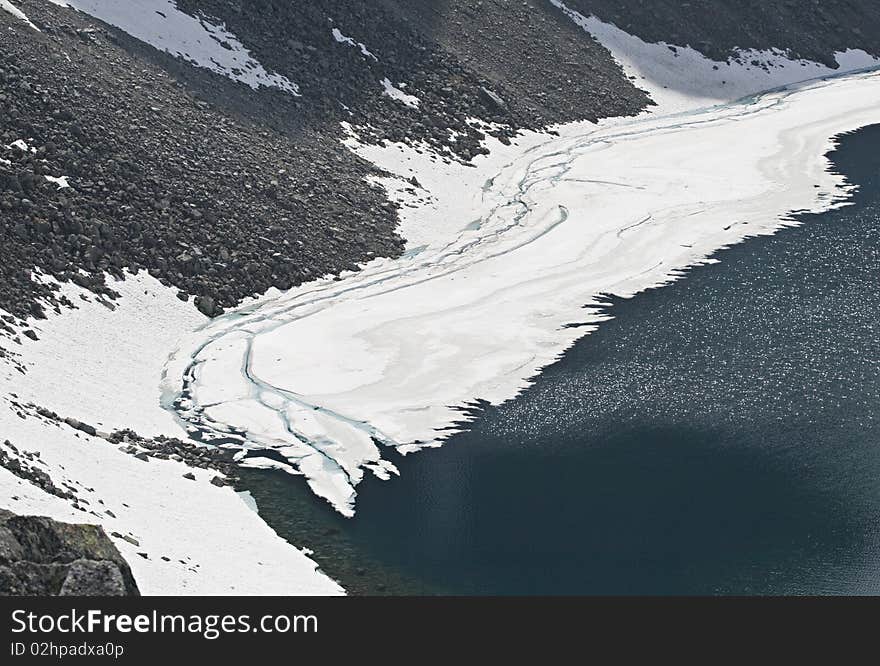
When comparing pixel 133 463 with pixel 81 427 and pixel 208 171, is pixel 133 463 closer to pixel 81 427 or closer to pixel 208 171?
pixel 81 427

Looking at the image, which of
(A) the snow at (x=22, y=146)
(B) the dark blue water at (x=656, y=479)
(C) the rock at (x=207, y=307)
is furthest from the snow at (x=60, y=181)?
(B) the dark blue water at (x=656, y=479)

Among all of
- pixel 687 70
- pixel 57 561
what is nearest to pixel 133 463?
pixel 57 561

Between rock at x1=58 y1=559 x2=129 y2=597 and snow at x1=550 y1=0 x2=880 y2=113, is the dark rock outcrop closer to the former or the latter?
rock at x1=58 y1=559 x2=129 y2=597

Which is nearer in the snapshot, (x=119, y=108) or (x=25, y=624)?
(x=25, y=624)

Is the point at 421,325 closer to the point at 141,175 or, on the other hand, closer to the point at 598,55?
the point at 141,175

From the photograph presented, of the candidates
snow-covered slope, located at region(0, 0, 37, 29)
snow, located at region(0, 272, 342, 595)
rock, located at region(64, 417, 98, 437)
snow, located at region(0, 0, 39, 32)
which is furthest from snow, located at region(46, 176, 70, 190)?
rock, located at region(64, 417, 98, 437)

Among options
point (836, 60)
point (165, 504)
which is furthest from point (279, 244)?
point (836, 60)
